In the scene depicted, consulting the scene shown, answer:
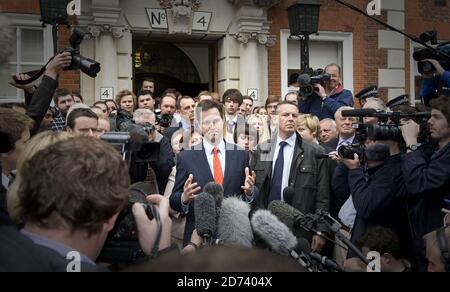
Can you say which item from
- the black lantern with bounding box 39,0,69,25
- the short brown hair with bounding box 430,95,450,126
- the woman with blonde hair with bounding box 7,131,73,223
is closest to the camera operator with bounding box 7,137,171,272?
the woman with blonde hair with bounding box 7,131,73,223

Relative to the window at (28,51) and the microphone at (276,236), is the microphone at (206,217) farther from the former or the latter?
the window at (28,51)

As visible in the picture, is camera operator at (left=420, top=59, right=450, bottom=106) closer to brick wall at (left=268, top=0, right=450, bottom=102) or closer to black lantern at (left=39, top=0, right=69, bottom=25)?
black lantern at (left=39, top=0, right=69, bottom=25)

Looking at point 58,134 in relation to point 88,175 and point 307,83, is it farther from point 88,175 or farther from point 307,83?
point 307,83

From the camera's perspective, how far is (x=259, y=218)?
2332 mm

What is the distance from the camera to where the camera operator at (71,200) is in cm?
151

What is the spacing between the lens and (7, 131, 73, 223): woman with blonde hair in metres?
1.73

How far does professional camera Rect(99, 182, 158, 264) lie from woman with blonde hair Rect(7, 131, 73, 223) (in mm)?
350

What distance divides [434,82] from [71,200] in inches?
113

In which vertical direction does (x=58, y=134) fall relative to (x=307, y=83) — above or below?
below

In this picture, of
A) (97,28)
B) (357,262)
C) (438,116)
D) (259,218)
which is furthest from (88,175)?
(97,28)

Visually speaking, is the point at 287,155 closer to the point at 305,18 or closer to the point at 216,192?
the point at 216,192

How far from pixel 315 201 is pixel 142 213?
2350 millimetres

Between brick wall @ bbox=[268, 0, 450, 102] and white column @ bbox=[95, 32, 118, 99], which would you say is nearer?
white column @ bbox=[95, 32, 118, 99]

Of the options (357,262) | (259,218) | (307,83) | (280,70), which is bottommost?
(357,262)
